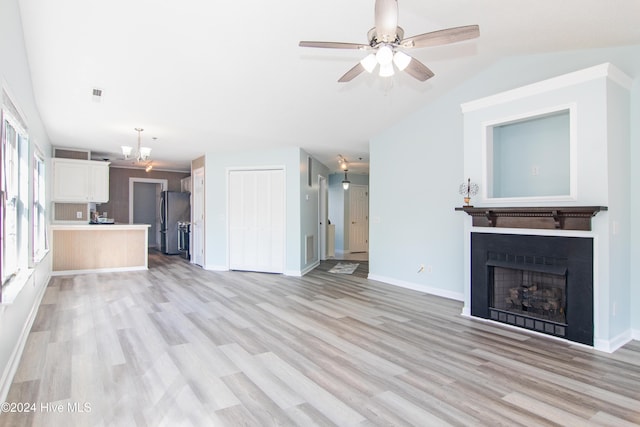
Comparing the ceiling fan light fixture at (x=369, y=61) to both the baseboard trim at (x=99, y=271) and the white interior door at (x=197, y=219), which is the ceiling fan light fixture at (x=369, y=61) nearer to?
the white interior door at (x=197, y=219)

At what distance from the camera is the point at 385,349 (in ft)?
9.92

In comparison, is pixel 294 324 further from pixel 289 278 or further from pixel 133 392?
pixel 289 278

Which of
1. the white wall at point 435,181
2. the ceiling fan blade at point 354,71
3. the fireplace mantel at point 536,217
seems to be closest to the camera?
the ceiling fan blade at point 354,71

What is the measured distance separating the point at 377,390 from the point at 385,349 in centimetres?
73

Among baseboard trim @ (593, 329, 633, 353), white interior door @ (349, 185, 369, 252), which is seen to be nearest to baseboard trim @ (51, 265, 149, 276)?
white interior door @ (349, 185, 369, 252)

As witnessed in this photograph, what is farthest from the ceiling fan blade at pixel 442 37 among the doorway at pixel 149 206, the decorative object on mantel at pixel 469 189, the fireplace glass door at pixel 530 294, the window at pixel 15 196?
the doorway at pixel 149 206

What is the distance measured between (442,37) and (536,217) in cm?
221

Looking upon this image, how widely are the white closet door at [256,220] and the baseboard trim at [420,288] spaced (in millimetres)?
1905

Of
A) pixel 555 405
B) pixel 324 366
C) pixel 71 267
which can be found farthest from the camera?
pixel 71 267

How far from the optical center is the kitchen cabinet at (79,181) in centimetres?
671

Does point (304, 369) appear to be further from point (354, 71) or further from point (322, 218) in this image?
point (322, 218)

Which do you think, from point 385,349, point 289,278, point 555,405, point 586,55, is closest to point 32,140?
point 289,278

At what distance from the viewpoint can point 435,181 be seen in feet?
16.5

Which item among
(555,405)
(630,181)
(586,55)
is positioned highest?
(586,55)
